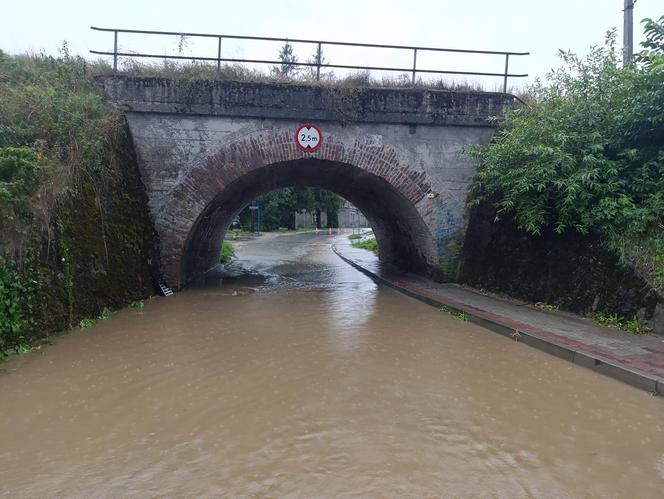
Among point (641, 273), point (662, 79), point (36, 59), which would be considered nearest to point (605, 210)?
point (641, 273)

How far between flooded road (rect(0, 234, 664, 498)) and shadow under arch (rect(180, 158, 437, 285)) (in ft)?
15.2

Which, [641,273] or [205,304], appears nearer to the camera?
[641,273]

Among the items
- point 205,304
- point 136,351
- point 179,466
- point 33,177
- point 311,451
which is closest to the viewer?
point 179,466

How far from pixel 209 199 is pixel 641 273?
25.7ft

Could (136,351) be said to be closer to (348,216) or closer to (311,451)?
Result: (311,451)

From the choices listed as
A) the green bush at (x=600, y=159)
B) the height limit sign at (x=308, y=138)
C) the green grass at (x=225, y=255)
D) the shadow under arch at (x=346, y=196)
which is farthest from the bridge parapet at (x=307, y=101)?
the green grass at (x=225, y=255)

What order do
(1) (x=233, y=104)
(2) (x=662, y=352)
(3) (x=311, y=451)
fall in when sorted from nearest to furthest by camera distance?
(3) (x=311, y=451), (2) (x=662, y=352), (1) (x=233, y=104)

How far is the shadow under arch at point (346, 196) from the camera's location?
10.9m

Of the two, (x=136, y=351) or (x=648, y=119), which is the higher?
(x=648, y=119)

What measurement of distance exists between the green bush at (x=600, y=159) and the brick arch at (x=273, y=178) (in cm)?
226

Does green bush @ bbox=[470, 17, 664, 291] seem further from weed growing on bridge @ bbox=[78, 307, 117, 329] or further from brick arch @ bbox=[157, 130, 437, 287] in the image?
weed growing on bridge @ bbox=[78, 307, 117, 329]

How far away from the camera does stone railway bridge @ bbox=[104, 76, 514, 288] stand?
387 inches

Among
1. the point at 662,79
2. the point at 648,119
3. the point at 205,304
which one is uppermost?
the point at 662,79

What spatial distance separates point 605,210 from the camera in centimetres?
716
